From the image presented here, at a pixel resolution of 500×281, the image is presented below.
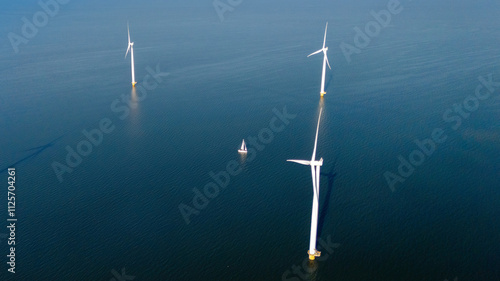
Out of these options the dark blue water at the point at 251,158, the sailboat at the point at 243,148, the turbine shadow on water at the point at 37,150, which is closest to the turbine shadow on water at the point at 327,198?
the dark blue water at the point at 251,158

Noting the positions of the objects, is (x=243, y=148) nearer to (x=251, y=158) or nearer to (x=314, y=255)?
(x=251, y=158)

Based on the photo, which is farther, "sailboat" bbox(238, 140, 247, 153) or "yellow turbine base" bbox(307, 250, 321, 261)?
"sailboat" bbox(238, 140, 247, 153)

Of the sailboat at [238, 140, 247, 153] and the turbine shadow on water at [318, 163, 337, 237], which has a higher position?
the sailboat at [238, 140, 247, 153]

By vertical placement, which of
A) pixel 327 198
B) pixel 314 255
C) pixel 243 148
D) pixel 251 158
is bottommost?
pixel 314 255

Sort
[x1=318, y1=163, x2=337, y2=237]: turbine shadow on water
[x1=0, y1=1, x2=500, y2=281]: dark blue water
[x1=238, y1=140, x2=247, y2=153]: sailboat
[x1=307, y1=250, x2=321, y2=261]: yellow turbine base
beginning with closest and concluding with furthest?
1. [x1=307, y1=250, x2=321, y2=261]: yellow turbine base
2. [x1=0, y1=1, x2=500, y2=281]: dark blue water
3. [x1=318, y1=163, x2=337, y2=237]: turbine shadow on water
4. [x1=238, y1=140, x2=247, y2=153]: sailboat

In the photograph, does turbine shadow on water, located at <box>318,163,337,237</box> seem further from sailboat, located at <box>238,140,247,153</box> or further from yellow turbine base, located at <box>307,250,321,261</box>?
sailboat, located at <box>238,140,247,153</box>

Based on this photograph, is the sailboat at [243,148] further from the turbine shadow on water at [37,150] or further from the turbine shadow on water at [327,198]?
the turbine shadow on water at [37,150]

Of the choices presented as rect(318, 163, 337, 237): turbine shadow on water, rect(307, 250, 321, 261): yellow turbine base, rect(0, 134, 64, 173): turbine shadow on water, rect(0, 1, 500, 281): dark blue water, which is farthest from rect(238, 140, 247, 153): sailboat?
rect(0, 134, 64, 173): turbine shadow on water

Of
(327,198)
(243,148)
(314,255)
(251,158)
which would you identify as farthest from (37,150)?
(314,255)
